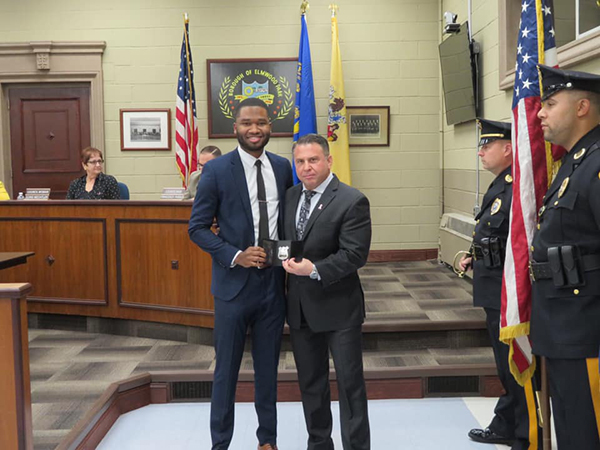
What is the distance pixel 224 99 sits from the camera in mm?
6672

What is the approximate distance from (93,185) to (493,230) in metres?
3.42

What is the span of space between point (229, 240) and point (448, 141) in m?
A: 4.32

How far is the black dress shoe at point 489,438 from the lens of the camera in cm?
293

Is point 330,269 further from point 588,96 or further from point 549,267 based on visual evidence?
point 588,96

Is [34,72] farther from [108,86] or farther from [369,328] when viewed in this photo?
[369,328]

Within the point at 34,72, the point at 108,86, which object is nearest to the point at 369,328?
the point at 108,86

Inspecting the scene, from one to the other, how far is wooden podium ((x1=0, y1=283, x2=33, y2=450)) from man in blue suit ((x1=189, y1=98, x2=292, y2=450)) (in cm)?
69

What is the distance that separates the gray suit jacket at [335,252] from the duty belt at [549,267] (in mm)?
599

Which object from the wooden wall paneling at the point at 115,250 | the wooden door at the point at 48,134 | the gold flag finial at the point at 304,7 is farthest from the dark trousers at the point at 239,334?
the wooden door at the point at 48,134

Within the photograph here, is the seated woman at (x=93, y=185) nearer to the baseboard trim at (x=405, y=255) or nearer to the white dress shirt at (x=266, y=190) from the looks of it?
the white dress shirt at (x=266, y=190)

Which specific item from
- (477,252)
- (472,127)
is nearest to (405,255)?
(472,127)

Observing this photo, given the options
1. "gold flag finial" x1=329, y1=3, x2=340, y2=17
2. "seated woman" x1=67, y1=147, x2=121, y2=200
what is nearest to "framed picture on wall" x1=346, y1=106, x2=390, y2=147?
"gold flag finial" x1=329, y1=3, x2=340, y2=17

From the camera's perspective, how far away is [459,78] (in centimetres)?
559

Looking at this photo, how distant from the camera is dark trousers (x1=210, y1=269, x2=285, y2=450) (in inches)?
103
